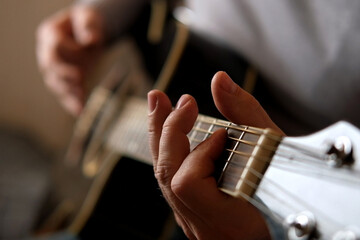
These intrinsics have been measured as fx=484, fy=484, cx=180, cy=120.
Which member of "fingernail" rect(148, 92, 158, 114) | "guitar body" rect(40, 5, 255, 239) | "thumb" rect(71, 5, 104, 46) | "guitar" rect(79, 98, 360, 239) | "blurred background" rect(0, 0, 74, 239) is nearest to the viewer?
"guitar" rect(79, 98, 360, 239)

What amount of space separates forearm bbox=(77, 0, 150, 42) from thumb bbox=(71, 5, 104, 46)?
0.01m

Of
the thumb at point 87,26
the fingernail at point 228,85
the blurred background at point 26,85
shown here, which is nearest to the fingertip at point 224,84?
the fingernail at point 228,85

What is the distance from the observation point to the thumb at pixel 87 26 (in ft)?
2.43

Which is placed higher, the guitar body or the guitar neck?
the guitar neck

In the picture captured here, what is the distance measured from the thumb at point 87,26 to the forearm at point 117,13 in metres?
0.01

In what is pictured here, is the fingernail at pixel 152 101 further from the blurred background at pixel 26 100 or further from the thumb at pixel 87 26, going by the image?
the blurred background at pixel 26 100

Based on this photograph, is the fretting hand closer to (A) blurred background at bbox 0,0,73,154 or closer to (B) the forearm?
(B) the forearm

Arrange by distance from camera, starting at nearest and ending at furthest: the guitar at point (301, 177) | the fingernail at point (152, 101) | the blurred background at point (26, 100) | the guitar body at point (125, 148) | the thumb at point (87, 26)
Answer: the guitar at point (301, 177), the fingernail at point (152, 101), the guitar body at point (125, 148), the thumb at point (87, 26), the blurred background at point (26, 100)

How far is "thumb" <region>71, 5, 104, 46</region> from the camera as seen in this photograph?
2.43ft

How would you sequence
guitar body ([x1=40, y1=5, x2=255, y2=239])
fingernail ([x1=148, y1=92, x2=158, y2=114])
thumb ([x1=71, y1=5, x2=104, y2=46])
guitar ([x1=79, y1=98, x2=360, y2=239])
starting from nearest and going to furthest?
1. guitar ([x1=79, y1=98, x2=360, y2=239])
2. fingernail ([x1=148, y1=92, x2=158, y2=114])
3. guitar body ([x1=40, y1=5, x2=255, y2=239])
4. thumb ([x1=71, y1=5, x2=104, y2=46])

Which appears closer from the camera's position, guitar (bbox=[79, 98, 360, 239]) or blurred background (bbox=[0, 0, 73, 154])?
guitar (bbox=[79, 98, 360, 239])

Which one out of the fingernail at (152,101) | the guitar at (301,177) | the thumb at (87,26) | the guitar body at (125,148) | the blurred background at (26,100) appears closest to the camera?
the guitar at (301,177)

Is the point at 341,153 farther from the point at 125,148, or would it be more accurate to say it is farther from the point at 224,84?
the point at 125,148

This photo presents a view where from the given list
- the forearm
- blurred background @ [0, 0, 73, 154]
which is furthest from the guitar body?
blurred background @ [0, 0, 73, 154]
